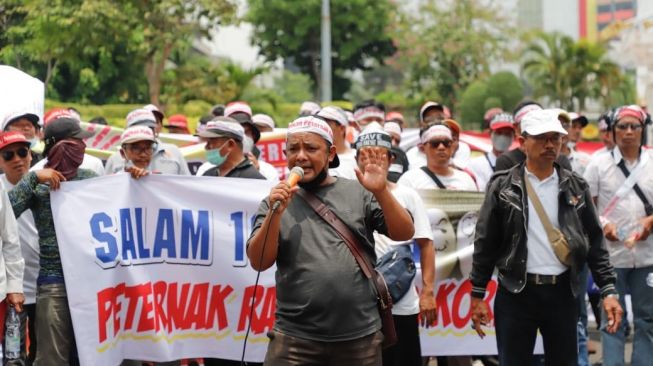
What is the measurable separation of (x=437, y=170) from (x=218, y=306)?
5.83 ft

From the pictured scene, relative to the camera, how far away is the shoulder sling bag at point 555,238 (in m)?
6.33

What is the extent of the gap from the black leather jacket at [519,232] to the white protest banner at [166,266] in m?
1.65

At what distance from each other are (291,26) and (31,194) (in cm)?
4775

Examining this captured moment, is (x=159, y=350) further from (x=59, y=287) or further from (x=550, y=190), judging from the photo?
(x=550, y=190)

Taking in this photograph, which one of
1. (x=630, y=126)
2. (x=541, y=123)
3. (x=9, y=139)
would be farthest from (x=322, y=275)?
(x=630, y=126)

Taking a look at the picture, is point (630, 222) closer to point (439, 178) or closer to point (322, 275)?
point (439, 178)

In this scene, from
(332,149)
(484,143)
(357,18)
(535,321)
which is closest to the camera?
(332,149)

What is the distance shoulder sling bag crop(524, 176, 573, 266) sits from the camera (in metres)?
6.33

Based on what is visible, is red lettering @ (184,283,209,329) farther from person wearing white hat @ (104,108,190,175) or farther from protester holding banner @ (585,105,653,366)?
protester holding banner @ (585,105,653,366)

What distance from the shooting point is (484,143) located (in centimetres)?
1380

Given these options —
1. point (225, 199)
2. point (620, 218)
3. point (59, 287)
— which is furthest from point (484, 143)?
point (59, 287)

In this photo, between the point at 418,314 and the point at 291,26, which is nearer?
the point at 418,314

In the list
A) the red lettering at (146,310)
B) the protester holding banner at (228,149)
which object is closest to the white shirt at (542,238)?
the protester holding banner at (228,149)

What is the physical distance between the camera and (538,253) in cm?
639
